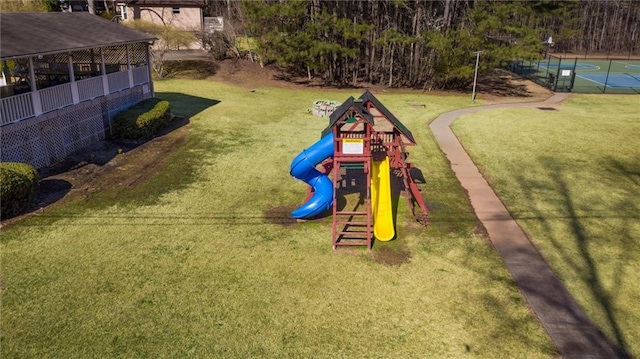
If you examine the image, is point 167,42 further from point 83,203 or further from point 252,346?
point 252,346

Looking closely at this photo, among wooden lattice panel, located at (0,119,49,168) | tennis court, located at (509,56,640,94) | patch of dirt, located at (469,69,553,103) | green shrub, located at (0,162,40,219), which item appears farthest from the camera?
tennis court, located at (509,56,640,94)

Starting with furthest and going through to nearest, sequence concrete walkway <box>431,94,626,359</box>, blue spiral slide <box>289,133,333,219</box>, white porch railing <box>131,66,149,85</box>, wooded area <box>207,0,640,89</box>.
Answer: wooded area <box>207,0,640,89</box> → white porch railing <box>131,66,149,85</box> → blue spiral slide <box>289,133,333,219</box> → concrete walkway <box>431,94,626,359</box>

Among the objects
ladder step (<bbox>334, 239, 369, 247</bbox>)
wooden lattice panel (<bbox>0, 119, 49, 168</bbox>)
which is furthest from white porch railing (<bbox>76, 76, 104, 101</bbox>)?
ladder step (<bbox>334, 239, 369, 247</bbox>)

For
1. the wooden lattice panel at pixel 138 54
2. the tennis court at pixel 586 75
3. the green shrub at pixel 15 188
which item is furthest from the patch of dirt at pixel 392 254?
the tennis court at pixel 586 75

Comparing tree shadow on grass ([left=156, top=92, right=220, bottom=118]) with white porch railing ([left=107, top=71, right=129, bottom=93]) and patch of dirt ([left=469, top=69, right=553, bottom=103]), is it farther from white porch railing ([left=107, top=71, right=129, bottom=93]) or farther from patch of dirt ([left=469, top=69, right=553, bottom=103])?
patch of dirt ([left=469, top=69, right=553, bottom=103])

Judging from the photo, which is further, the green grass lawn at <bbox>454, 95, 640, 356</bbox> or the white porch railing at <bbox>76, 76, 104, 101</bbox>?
the white porch railing at <bbox>76, 76, 104, 101</bbox>

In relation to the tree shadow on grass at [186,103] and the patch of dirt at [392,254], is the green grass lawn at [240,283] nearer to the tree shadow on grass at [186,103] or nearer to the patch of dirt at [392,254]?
the patch of dirt at [392,254]

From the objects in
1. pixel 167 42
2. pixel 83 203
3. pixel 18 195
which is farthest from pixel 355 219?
pixel 167 42

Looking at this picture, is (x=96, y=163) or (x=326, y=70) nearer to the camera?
(x=96, y=163)

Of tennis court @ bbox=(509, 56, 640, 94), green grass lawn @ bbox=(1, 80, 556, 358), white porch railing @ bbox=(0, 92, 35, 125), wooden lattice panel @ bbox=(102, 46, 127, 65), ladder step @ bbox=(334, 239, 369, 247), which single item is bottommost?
green grass lawn @ bbox=(1, 80, 556, 358)
